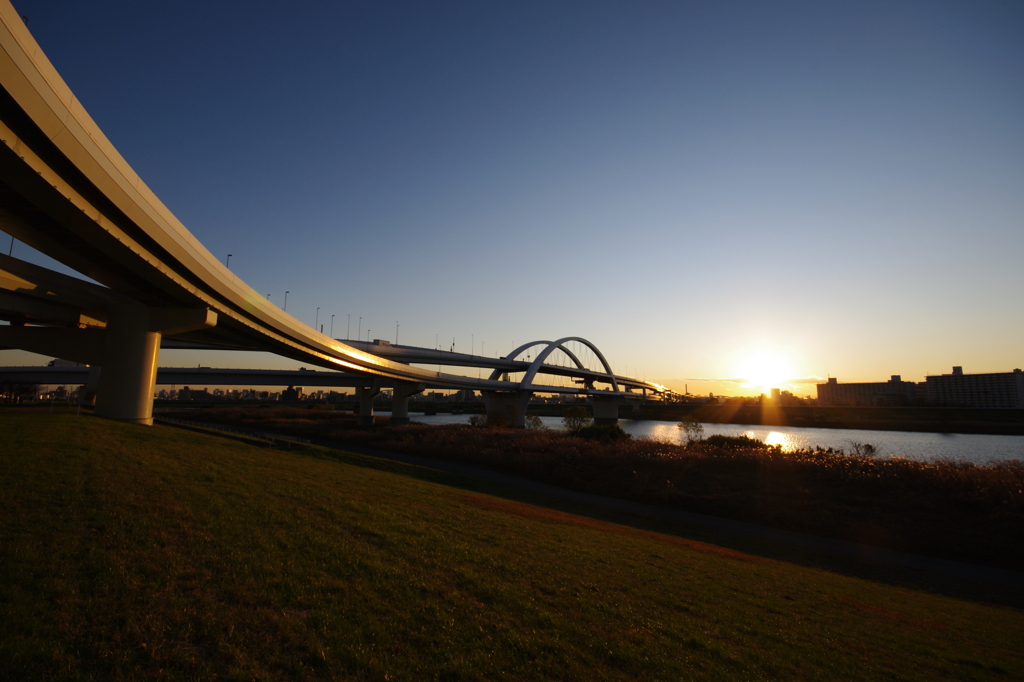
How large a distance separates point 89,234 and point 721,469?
93.0ft

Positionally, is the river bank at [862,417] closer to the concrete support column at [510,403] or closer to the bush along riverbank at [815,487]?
the concrete support column at [510,403]

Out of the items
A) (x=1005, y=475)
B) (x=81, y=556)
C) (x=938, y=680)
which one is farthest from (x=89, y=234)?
(x=1005, y=475)

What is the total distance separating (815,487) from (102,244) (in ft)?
97.8

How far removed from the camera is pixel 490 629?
5.98 m

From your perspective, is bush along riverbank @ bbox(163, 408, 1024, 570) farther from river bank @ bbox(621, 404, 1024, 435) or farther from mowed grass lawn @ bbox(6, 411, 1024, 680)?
river bank @ bbox(621, 404, 1024, 435)

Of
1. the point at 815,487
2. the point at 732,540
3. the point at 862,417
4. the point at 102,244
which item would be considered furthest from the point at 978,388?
the point at 102,244

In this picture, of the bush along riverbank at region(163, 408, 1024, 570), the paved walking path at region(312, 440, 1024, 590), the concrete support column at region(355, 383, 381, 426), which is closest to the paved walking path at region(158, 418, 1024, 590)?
the paved walking path at region(312, 440, 1024, 590)

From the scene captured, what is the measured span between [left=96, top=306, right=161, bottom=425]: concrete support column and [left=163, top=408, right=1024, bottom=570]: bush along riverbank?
59.4ft

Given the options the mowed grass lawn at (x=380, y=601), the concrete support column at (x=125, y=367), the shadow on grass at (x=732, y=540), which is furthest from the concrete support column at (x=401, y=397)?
the mowed grass lawn at (x=380, y=601)

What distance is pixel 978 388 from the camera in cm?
18425

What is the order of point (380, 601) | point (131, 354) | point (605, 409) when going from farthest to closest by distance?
point (605, 409) → point (131, 354) → point (380, 601)

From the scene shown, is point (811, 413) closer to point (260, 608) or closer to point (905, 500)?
point (905, 500)

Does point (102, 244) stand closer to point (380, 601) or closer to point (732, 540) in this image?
point (380, 601)

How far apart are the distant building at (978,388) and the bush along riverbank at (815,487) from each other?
196876 millimetres
